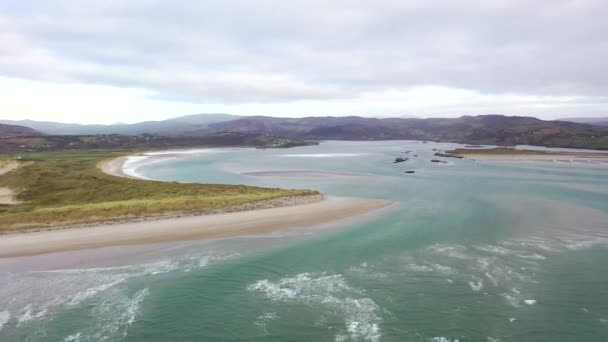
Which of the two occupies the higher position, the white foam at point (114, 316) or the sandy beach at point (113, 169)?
the sandy beach at point (113, 169)

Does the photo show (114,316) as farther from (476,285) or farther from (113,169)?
(113,169)

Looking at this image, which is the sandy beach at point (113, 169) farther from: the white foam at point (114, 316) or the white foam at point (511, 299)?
the white foam at point (511, 299)

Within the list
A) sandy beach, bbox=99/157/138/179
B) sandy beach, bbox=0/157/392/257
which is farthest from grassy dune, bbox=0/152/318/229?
sandy beach, bbox=99/157/138/179

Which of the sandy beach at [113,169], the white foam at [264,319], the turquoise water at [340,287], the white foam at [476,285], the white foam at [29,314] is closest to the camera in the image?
the turquoise water at [340,287]

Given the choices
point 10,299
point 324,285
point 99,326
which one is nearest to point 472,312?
point 324,285

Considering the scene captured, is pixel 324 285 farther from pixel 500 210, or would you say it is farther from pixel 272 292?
pixel 500 210

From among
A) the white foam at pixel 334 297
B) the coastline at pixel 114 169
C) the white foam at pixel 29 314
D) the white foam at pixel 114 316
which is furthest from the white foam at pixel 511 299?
the coastline at pixel 114 169

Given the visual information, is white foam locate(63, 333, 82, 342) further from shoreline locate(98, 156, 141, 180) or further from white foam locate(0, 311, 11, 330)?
shoreline locate(98, 156, 141, 180)

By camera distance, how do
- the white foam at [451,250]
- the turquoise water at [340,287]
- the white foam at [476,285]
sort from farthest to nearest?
the white foam at [451,250] < the white foam at [476,285] < the turquoise water at [340,287]
